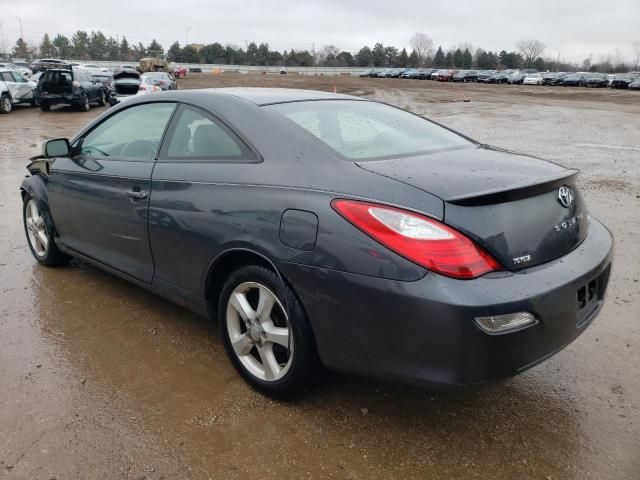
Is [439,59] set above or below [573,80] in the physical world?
above

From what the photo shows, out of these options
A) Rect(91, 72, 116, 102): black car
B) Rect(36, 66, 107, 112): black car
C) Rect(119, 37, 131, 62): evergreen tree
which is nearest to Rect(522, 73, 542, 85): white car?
Rect(91, 72, 116, 102): black car

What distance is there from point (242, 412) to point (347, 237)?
3.65 feet

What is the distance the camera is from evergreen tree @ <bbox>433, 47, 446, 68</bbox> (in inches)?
4990

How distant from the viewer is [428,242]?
2.27 metres

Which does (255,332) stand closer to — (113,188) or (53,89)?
(113,188)

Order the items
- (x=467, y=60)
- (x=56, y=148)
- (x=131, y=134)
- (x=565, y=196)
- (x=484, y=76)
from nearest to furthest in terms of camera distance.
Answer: (x=565, y=196)
(x=131, y=134)
(x=56, y=148)
(x=484, y=76)
(x=467, y=60)

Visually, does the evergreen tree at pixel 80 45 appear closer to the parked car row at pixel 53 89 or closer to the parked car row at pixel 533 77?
the parked car row at pixel 533 77

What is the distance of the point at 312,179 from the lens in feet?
8.69

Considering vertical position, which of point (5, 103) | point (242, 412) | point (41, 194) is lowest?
point (242, 412)

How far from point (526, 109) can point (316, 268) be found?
81.4ft

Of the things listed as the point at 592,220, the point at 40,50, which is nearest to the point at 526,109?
the point at 592,220

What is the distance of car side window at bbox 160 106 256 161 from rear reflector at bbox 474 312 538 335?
1.45 meters

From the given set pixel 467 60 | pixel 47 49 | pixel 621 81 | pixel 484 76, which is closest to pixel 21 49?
pixel 47 49

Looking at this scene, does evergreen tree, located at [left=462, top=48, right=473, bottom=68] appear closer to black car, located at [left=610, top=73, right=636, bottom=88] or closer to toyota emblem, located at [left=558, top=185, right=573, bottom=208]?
black car, located at [left=610, top=73, right=636, bottom=88]
